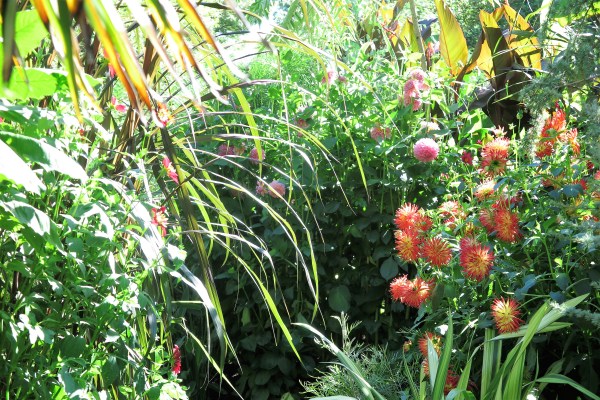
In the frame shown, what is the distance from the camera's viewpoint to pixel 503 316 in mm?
2182

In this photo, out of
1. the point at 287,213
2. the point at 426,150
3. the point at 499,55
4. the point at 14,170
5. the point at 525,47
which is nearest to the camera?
the point at 14,170

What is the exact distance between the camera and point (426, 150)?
296cm

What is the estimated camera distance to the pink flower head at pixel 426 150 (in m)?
2.96

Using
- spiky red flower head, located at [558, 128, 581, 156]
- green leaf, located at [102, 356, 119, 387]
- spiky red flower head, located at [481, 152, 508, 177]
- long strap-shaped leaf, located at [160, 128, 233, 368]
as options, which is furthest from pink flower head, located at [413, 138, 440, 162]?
green leaf, located at [102, 356, 119, 387]

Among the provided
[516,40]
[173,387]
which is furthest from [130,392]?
[516,40]

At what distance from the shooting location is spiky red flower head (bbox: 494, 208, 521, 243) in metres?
2.37

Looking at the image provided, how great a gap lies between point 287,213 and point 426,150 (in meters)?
0.56

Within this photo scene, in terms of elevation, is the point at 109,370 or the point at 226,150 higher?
the point at 109,370

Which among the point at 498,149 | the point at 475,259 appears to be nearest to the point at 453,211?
the point at 498,149

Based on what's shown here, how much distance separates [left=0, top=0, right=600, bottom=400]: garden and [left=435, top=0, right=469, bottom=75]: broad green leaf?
0.03ft

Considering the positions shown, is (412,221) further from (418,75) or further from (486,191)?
(418,75)

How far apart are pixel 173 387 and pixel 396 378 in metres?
1.02

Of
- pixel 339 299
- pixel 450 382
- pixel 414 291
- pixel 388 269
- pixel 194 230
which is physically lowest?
pixel 339 299

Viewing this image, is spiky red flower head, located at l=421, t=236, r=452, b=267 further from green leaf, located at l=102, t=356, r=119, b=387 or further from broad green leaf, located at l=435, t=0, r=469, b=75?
broad green leaf, located at l=435, t=0, r=469, b=75
